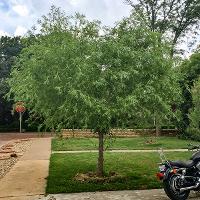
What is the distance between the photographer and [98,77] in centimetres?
1244

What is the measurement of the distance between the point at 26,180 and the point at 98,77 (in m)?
4.16

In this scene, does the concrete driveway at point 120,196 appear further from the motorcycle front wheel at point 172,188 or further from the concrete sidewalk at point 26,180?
the concrete sidewalk at point 26,180

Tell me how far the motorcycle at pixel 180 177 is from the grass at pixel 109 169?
5.69 feet

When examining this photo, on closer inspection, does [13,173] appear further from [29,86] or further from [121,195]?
[121,195]

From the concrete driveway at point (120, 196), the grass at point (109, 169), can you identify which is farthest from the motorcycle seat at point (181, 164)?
the grass at point (109, 169)

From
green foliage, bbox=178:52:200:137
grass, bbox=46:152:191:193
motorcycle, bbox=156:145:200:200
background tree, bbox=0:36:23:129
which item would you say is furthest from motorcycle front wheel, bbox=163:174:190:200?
background tree, bbox=0:36:23:129

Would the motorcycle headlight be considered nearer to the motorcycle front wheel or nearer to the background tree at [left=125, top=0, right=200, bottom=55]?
the motorcycle front wheel

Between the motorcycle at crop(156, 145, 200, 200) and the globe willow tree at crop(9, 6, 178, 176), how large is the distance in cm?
224

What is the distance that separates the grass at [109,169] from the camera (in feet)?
40.2

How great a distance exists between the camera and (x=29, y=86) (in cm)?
1330

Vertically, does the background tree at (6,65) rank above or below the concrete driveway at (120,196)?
above

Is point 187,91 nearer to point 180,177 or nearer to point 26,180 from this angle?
point 26,180

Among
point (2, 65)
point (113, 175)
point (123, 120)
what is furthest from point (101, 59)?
point (2, 65)

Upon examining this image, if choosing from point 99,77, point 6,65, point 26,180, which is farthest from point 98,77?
point 6,65
